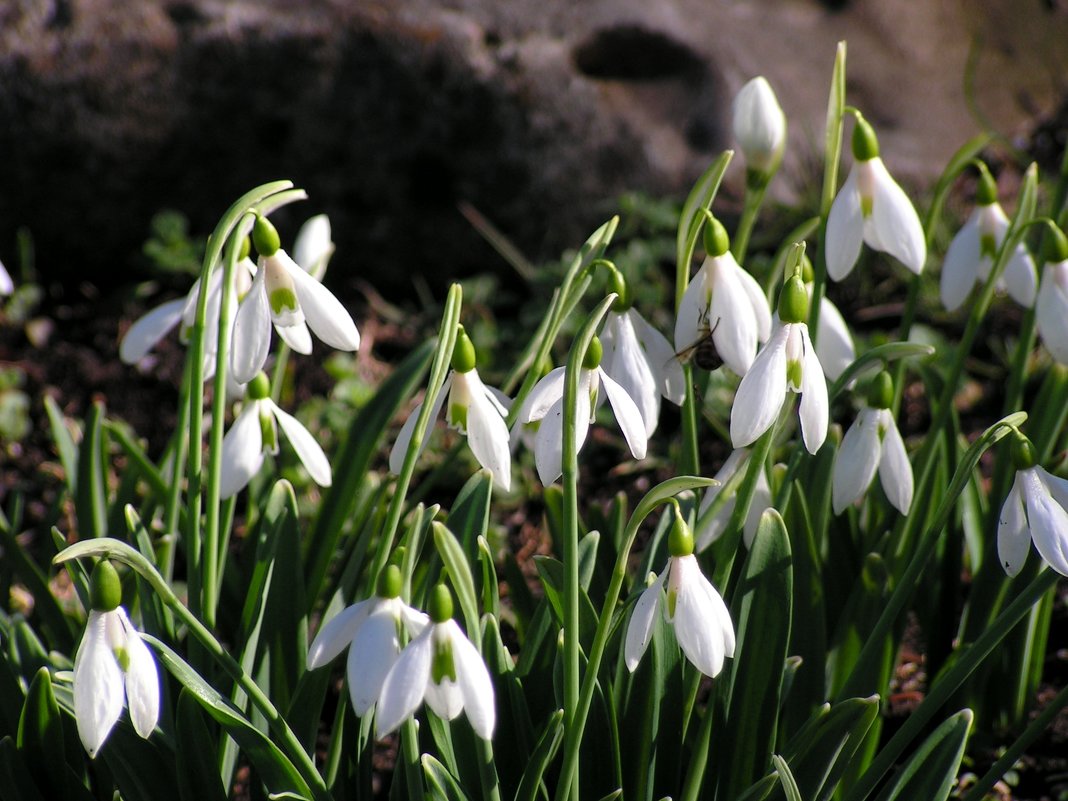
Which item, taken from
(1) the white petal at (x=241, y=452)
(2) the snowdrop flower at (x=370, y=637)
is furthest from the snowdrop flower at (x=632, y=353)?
(1) the white petal at (x=241, y=452)

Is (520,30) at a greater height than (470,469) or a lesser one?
greater

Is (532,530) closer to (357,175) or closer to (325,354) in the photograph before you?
(325,354)

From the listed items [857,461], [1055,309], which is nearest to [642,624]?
[857,461]

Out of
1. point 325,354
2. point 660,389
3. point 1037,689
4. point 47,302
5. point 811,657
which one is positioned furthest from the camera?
point 47,302

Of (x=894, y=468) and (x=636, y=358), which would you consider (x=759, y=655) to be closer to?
(x=894, y=468)

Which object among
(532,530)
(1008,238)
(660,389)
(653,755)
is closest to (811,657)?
(653,755)

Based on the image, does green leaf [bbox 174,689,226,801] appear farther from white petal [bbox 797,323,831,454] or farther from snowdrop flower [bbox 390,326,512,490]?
white petal [bbox 797,323,831,454]

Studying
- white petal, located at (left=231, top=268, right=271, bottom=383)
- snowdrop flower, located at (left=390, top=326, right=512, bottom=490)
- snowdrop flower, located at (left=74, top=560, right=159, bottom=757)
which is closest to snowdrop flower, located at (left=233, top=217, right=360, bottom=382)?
white petal, located at (left=231, top=268, right=271, bottom=383)
